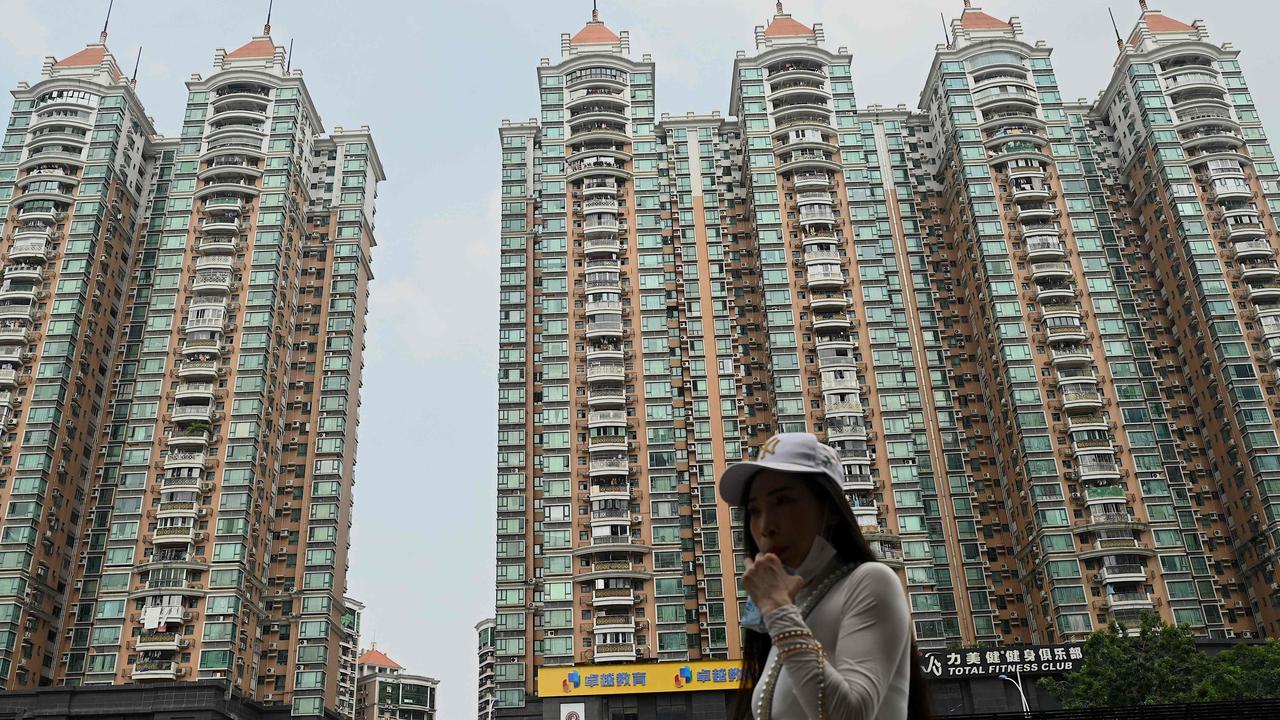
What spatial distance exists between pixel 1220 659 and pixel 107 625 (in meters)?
55.5

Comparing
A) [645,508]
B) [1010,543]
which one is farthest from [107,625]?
[1010,543]

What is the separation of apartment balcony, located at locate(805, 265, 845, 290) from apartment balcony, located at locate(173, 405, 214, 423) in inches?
1501

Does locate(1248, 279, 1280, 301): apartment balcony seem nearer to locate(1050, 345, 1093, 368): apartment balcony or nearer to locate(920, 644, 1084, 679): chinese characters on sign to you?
locate(1050, 345, 1093, 368): apartment balcony

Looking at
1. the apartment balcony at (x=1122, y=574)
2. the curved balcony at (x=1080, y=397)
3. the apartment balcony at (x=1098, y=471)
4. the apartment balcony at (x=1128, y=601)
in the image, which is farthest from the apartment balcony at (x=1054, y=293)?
the apartment balcony at (x=1128, y=601)

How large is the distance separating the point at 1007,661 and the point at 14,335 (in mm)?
61001

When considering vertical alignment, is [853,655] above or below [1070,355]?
below

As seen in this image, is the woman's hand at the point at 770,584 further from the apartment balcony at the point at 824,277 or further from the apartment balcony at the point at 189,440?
the apartment balcony at the point at 824,277

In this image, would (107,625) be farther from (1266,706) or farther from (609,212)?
(1266,706)

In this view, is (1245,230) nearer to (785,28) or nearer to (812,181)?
(812,181)

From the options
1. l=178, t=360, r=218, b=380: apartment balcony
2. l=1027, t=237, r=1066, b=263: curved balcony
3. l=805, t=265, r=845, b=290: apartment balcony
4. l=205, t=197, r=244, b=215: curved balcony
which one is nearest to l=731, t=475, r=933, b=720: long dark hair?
l=805, t=265, r=845, b=290: apartment balcony

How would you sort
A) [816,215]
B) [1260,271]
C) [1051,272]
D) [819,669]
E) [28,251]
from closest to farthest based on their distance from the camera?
[819,669] → [1260,271] → [1051,272] → [28,251] → [816,215]

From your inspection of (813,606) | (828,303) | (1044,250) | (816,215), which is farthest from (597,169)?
(813,606)

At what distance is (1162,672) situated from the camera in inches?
1692

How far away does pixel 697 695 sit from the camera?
2101 inches
